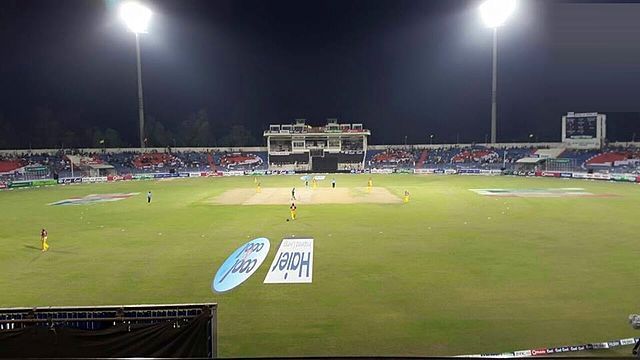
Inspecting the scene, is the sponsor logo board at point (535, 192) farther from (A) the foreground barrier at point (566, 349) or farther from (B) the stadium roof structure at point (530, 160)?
(A) the foreground barrier at point (566, 349)

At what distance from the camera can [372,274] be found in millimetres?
18859

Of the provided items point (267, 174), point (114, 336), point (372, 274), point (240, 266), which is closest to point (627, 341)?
point (372, 274)

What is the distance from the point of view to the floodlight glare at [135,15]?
74.1m

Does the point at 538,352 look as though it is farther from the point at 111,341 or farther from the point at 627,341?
the point at 111,341

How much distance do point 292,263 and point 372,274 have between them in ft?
13.7

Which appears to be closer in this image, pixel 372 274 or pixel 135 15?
pixel 372 274

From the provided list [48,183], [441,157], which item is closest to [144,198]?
[48,183]

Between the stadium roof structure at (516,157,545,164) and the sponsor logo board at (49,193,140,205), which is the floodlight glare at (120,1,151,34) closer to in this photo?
the sponsor logo board at (49,193,140,205)

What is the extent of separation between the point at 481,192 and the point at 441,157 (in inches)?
1801

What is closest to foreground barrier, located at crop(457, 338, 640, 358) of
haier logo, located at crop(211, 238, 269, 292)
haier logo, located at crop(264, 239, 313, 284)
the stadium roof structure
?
haier logo, located at crop(211, 238, 269, 292)

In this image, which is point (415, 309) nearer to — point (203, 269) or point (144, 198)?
point (203, 269)

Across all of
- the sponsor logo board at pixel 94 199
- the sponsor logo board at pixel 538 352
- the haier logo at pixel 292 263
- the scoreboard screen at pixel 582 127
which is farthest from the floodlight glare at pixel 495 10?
the sponsor logo board at pixel 538 352

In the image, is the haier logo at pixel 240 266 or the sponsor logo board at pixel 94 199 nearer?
the haier logo at pixel 240 266

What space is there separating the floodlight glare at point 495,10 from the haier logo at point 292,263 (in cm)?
6103
